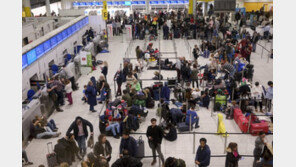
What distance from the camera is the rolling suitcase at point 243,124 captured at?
32.3 ft

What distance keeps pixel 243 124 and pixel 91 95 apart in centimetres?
551

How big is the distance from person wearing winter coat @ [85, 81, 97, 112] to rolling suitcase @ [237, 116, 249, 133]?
5.28 meters

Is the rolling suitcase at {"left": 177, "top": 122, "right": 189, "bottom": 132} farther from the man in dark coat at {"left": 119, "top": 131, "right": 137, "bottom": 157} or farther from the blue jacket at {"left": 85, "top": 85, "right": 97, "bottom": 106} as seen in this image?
the blue jacket at {"left": 85, "top": 85, "right": 97, "bottom": 106}

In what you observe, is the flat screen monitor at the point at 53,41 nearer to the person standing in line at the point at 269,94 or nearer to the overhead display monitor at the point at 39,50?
the overhead display monitor at the point at 39,50

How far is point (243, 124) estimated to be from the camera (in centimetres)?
991

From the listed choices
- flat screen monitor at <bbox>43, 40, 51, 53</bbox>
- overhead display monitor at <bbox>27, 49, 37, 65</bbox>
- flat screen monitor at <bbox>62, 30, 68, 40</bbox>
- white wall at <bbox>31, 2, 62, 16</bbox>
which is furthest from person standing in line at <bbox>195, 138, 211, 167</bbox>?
white wall at <bbox>31, 2, 62, 16</bbox>

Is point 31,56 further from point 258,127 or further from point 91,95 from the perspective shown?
point 258,127

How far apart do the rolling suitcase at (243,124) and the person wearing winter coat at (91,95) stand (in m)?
5.28

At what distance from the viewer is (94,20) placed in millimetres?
24078

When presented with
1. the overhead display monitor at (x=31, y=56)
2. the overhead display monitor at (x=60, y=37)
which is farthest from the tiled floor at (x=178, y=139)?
the overhead display monitor at (x=60, y=37)

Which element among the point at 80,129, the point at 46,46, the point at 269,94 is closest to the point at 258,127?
the point at 269,94

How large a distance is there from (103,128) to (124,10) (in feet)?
82.1

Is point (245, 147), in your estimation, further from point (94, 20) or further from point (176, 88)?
point (94, 20)

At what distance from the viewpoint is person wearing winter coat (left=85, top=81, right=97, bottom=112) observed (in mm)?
11148
